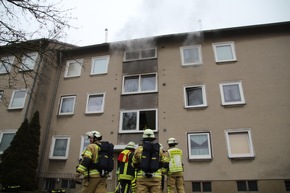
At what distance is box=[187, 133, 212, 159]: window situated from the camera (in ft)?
36.5

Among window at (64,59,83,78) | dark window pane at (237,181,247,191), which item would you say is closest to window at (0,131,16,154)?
window at (64,59,83,78)

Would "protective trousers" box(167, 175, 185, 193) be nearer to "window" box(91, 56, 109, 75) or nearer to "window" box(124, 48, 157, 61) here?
"window" box(124, 48, 157, 61)

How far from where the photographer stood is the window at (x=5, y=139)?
13.4m

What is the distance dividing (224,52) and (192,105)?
12.8 feet

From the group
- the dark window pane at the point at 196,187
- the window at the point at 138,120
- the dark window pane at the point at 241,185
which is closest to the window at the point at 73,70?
the window at the point at 138,120

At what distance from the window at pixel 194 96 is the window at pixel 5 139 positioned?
10.6 meters

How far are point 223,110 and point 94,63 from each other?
911 cm

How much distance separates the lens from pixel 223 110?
11.7 meters

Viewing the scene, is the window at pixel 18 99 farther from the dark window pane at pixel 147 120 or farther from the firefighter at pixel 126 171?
the firefighter at pixel 126 171

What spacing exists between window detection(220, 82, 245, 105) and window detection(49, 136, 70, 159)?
940cm

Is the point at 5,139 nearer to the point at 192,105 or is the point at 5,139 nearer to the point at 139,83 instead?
the point at 139,83

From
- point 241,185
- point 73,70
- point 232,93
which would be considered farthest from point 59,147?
point 232,93

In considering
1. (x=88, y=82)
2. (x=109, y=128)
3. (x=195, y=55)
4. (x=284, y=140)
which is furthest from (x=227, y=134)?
(x=88, y=82)

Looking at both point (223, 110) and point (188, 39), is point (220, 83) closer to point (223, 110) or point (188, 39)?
point (223, 110)
